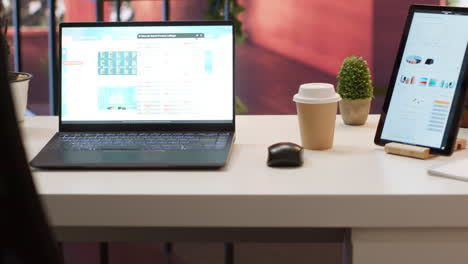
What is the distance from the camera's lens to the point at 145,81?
1388mm

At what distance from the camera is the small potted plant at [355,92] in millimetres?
1519

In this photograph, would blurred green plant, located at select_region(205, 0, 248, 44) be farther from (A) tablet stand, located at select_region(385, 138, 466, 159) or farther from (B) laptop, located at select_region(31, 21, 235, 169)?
(A) tablet stand, located at select_region(385, 138, 466, 159)

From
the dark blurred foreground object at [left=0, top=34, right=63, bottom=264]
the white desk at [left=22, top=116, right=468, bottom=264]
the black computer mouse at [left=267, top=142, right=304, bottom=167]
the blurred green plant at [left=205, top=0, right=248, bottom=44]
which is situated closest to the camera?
the dark blurred foreground object at [left=0, top=34, right=63, bottom=264]

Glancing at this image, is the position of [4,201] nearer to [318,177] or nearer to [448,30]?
[318,177]

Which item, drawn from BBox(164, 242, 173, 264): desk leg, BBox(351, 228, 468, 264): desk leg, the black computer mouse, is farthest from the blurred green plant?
BBox(351, 228, 468, 264): desk leg

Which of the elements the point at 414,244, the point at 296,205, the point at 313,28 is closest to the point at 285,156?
the point at 296,205

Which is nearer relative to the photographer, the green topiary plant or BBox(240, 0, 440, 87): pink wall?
the green topiary plant

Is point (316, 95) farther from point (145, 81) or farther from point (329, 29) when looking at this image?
point (329, 29)

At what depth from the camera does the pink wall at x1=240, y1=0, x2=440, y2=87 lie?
4094 millimetres

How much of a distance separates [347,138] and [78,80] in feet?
1.89

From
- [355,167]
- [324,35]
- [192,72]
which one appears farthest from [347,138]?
[324,35]

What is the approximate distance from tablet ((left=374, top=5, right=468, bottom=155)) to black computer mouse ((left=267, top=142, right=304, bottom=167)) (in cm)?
23

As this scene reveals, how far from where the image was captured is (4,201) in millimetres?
271

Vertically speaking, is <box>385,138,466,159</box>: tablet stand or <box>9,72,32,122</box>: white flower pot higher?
<box>9,72,32,122</box>: white flower pot
